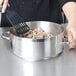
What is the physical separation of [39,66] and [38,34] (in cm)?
14

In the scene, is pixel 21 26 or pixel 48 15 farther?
pixel 48 15

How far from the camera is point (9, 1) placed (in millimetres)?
1222

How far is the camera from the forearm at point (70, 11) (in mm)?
974

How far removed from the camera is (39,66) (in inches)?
31.8

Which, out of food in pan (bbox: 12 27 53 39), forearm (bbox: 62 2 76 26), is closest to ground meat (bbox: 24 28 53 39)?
food in pan (bbox: 12 27 53 39)

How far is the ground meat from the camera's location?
0.89 m

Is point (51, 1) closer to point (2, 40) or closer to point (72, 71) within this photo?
point (2, 40)

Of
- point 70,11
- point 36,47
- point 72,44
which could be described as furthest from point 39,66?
point 70,11

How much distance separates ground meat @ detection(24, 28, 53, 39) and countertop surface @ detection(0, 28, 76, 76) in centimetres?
9

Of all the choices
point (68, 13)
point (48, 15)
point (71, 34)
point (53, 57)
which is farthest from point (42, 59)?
point (48, 15)

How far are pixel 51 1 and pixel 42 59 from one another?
1.61ft

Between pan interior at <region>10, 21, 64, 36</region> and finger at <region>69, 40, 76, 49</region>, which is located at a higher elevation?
pan interior at <region>10, 21, 64, 36</region>

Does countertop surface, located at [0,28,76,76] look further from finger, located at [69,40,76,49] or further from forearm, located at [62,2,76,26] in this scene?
forearm, located at [62,2,76,26]

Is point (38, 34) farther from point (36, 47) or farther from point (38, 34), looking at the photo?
point (36, 47)
